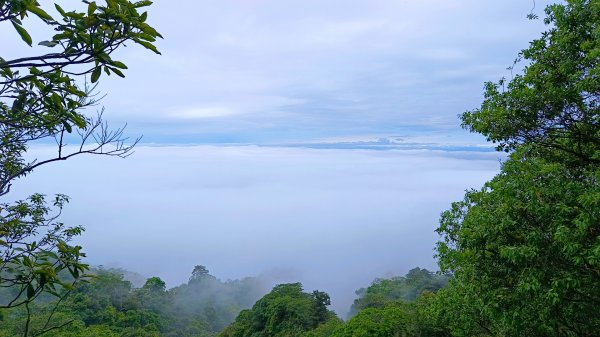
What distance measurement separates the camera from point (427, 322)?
1591 centimetres

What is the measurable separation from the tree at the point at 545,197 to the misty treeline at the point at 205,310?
873 centimetres

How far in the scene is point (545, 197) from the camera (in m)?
5.23

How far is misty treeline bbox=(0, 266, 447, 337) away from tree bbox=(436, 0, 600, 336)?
8.73 m

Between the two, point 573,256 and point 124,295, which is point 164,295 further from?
point 573,256

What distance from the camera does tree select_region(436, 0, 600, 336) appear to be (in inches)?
190

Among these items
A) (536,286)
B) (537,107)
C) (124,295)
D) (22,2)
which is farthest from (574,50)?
(124,295)

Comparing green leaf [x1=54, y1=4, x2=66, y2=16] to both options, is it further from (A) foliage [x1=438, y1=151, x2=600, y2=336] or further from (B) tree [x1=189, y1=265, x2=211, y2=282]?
(B) tree [x1=189, y1=265, x2=211, y2=282]

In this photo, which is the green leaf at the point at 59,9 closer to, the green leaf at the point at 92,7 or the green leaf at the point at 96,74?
the green leaf at the point at 92,7

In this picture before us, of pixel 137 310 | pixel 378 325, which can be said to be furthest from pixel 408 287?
pixel 137 310

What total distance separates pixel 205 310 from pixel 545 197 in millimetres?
52343

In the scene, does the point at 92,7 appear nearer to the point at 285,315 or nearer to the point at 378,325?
the point at 378,325

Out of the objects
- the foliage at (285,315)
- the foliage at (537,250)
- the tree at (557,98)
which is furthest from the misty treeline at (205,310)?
the tree at (557,98)

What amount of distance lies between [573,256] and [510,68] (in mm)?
3233

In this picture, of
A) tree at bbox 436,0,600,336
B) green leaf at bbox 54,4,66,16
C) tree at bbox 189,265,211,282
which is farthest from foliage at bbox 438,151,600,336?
tree at bbox 189,265,211,282
